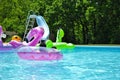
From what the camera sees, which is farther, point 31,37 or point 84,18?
point 84,18

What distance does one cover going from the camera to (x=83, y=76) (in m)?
9.89

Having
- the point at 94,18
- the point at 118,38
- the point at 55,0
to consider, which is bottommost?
the point at 118,38

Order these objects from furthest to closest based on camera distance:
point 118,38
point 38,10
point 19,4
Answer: point 19,4, point 38,10, point 118,38

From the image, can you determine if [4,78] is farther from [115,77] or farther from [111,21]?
[111,21]

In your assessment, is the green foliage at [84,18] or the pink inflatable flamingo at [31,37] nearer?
the pink inflatable flamingo at [31,37]

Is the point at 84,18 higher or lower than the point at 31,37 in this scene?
higher

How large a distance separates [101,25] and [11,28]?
12.3 m

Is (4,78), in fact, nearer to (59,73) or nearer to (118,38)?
(59,73)

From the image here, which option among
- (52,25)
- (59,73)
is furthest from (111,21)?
(59,73)

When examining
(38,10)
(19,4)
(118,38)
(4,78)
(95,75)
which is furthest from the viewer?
(19,4)

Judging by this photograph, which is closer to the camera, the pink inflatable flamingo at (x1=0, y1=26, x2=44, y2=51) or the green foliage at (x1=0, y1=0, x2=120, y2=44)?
the pink inflatable flamingo at (x1=0, y1=26, x2=44, y2=51)

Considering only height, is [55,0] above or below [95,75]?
above

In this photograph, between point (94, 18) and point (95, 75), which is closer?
point (95, 75)

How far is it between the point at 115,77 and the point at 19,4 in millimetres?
30430
